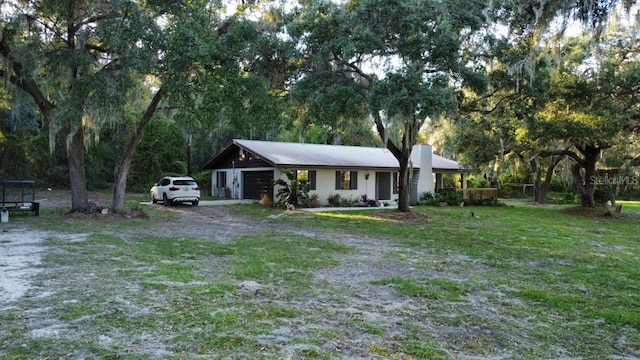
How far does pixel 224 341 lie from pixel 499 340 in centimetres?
262

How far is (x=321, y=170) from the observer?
2342cm

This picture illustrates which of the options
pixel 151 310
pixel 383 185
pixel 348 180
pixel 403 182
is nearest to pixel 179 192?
pixel 348 180

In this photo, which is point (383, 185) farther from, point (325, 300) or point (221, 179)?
point (325, 300)

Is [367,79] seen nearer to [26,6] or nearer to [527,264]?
[527,264]

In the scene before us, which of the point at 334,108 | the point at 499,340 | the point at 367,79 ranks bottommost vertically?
the point at 499,340

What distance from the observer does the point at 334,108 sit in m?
13.6

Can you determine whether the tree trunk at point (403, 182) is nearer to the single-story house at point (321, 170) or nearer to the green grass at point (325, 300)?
the single-story house at point (321, 170)

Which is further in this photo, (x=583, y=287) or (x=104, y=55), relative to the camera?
(x=104, y=55)

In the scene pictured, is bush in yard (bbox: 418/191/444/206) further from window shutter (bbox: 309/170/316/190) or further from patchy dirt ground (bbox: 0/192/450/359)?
patchy dirt ground (bbox: 0/192/450/359)

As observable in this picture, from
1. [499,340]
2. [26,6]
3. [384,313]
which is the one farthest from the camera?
[26,6]

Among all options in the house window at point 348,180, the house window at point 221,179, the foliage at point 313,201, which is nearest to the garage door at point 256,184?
the foliage at point 313,201

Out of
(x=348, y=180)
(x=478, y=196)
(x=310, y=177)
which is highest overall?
(x=310, y=177)

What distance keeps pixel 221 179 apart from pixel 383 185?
9650 mm

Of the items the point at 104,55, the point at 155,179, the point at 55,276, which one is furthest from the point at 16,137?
the point at 55,276
